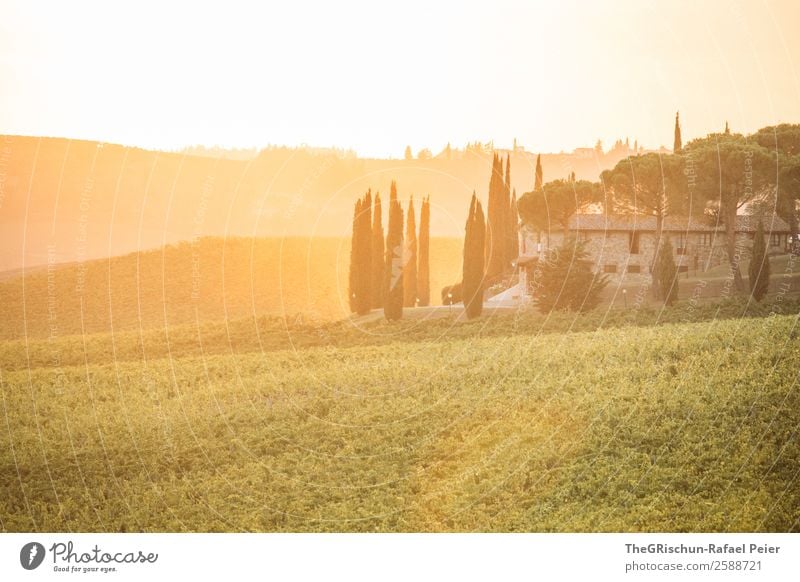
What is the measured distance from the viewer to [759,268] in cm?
1692

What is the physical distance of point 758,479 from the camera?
42.1 ft

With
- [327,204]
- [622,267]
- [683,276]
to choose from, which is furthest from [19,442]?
[683,276]

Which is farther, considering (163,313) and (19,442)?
(163,313)

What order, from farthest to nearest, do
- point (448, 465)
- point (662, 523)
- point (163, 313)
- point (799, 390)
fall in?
point (163, 313), point (799, 390), point (448, 465), point (662, 523)

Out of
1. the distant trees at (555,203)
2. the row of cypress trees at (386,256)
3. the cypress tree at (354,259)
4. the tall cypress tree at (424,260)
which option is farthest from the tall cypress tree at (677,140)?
the cypress tree at (354,259)

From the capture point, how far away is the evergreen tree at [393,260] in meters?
17.9

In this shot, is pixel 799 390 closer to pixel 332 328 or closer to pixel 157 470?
pixel 332 328

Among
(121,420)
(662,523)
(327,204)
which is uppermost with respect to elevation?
(327,204)

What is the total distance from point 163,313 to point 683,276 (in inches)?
416

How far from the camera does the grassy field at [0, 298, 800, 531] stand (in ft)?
41.7

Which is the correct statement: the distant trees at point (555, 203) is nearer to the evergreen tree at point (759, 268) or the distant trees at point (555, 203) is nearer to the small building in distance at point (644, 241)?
the small building in distance at point (644, 241)

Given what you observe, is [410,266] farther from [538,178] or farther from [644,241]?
[644,241]

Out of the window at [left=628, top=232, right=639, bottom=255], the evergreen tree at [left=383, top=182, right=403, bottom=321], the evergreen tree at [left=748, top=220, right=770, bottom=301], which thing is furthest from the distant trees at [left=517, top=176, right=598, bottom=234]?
the evergreen tree at [left=748, top=220, right=770, bottom=301]

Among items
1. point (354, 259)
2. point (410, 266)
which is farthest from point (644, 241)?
point (354, 259)
